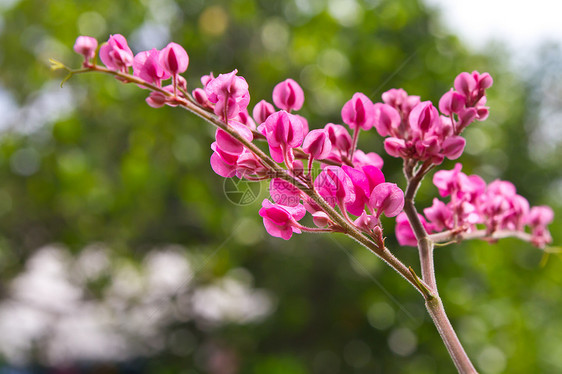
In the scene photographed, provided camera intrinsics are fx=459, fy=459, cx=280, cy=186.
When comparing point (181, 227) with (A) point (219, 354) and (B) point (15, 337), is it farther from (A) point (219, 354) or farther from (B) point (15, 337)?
(B) point (15, 337)

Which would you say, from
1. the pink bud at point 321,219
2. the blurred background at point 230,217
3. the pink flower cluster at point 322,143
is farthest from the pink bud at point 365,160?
the blurred background at point 230,217

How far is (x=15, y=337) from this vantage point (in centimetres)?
229

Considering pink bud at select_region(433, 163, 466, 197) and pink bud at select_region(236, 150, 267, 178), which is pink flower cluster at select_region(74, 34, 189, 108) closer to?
pink bud at select_region(236, 150, 267, 178)

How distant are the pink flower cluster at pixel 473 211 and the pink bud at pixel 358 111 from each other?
0.08 m

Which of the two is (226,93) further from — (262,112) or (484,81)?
(484,81)

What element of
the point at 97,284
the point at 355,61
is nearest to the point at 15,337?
the point at 97,284

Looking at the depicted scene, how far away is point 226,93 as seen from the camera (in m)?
0.25

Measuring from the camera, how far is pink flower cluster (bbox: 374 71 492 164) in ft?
0.93

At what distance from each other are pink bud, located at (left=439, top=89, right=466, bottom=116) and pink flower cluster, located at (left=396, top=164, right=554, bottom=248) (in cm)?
5

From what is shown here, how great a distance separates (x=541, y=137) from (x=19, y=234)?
2500 millimetres

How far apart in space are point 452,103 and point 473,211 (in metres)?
0.10

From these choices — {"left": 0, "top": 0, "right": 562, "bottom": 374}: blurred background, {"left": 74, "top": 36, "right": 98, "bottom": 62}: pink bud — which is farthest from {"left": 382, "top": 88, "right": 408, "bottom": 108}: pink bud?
{"left": 0, "top": 0, "right": 562, "bottom": 374}: blurred background

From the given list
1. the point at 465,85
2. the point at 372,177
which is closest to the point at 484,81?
the point at 465,85

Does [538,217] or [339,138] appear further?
[538,217]
